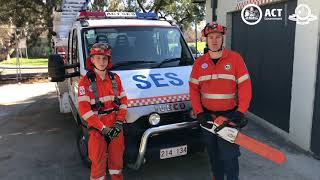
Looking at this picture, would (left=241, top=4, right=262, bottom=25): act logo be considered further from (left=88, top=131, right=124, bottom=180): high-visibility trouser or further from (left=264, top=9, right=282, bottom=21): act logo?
(left=88, top=131, right=124, bottom=180): high-visibility trouser

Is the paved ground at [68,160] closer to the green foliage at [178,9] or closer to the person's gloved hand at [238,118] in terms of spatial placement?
the person's gloved hand at [238,118]

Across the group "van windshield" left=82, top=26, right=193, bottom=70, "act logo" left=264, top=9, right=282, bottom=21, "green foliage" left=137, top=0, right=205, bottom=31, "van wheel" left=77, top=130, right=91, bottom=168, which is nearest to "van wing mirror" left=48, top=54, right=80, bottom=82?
"van windshield" left=82, top=26, right=193, bottom=70

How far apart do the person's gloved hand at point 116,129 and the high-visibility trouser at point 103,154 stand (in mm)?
132

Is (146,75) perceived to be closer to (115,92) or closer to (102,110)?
(115,92)

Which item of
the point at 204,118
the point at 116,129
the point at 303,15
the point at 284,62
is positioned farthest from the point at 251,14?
the point at 116,129

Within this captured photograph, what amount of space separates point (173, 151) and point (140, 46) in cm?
180

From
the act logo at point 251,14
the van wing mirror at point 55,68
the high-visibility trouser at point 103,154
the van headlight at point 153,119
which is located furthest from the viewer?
the act logo at point 251,14

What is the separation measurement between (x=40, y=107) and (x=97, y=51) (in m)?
7.76

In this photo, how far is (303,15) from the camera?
6.42m

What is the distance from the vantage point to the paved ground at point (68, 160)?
18.3 feet

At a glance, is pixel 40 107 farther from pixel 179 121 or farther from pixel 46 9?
pixel 46 9

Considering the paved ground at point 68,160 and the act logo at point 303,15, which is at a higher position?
the act logo at point 303,15

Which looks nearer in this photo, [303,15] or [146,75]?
[146,75]

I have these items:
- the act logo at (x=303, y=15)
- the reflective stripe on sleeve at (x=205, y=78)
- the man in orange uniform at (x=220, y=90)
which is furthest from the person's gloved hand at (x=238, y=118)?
the act logo at (x=303, y=15)
